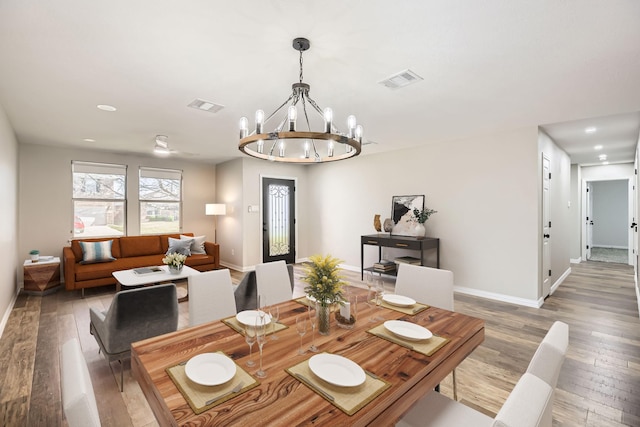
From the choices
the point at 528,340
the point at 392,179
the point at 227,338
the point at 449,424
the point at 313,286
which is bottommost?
the point at 528,340

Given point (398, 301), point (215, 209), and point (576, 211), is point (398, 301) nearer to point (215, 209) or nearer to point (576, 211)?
point (215, 209)

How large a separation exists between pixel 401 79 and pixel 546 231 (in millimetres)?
3567

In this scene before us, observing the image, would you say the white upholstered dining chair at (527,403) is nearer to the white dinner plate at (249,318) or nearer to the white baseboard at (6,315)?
the white dinner plate at (249,318)

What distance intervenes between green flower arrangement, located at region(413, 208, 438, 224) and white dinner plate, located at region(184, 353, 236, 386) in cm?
437

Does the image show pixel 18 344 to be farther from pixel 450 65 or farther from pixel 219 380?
pixel 450 65

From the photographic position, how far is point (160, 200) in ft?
22.0

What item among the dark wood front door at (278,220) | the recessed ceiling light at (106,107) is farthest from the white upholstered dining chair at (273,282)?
the dark wood front door at (278,220)

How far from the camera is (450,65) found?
241 cm

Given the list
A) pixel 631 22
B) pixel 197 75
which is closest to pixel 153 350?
pixel 197 75

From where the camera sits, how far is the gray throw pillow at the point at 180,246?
19.3ft

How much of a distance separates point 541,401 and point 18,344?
4338mm

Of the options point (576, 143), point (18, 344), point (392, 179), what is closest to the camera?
point (18, 344)

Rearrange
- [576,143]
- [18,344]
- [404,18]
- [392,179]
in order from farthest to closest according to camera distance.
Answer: [392,179], [576,143], [18,344], [404,18]

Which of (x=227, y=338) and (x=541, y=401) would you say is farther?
(x=227, y=338)
